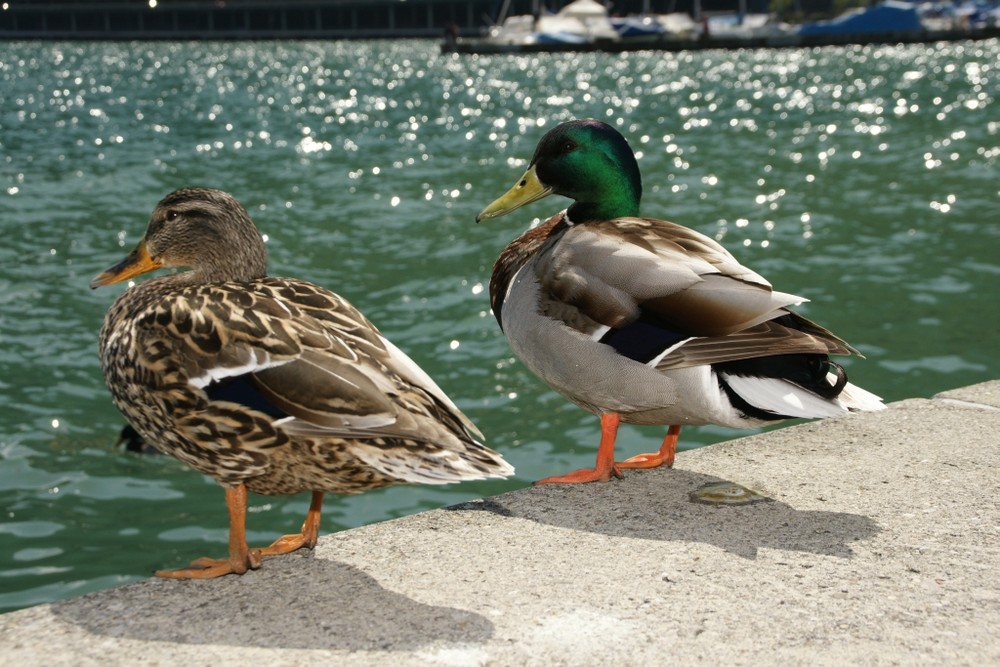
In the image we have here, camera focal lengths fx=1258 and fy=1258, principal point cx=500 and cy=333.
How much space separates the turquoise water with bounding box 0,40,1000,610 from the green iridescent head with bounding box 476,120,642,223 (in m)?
0.99

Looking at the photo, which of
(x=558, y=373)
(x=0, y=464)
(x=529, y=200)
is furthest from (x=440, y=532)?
(x=0, y=464)

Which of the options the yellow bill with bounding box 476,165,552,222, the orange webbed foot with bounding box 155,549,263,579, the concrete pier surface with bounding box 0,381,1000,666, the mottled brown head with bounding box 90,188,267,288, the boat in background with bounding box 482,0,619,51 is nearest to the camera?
the concrete pier surface with bounding box 0,381,1000,666

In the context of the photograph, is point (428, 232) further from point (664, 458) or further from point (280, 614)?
point (280, 614)

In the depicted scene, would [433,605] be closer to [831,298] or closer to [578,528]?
[578,528]

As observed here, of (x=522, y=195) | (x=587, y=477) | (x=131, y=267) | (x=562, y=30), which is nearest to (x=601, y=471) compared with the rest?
(x=587, y=477)

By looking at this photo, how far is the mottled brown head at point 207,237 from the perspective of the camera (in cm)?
399

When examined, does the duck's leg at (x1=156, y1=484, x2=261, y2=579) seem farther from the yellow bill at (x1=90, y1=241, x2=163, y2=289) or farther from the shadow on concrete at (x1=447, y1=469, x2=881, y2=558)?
the yellow bill at (x1=90, y1=241, x2=163, y2=289)

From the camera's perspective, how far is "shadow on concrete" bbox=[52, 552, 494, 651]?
117 inches

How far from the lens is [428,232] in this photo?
16953mm

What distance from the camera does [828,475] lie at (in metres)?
4.05

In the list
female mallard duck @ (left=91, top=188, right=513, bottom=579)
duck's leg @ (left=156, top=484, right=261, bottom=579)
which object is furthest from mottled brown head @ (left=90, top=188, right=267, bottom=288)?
duck's leg @ (left=156, top=484, right=261, bottom=579)

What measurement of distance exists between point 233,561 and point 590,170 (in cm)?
200

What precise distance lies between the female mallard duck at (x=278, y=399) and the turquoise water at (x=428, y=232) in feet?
4.44

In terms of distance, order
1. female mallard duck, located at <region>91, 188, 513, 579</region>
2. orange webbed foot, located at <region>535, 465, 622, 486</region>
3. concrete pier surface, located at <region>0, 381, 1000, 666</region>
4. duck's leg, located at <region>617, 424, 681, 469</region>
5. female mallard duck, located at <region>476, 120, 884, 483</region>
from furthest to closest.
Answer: duck's leg, located at <region>617, 424, 681, 469</region> → orange webbed foot, located at <region>535, 465, 622, 486</region> → female mallard duck, located at <region>476, 120, 884, 483</region> → female mallard duck, located at <region>91, 188, 513, 579</region> → concrete pier surface, located at <region>0, 381, 1000, 666</region>
